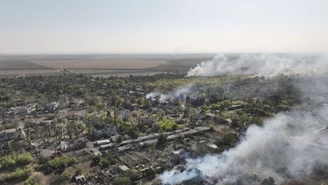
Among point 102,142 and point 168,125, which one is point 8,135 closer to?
point 102,142

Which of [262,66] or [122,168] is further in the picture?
[262,66]

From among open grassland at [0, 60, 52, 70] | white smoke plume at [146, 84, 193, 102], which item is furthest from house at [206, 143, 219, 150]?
open grassland at [0, 60, 52, 70]

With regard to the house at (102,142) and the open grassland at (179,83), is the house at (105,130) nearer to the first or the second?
the house at (102,142)

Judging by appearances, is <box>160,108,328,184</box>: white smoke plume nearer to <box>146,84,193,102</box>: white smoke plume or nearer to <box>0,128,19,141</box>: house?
<box>0,128,19,141</box>: house

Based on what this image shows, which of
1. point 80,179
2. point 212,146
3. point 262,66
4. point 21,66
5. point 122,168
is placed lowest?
point 21,66

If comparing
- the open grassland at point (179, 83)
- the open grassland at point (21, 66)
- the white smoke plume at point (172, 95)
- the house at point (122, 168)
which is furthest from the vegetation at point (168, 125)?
the open grassland at point (21, 66)

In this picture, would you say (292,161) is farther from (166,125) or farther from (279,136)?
(166,125)

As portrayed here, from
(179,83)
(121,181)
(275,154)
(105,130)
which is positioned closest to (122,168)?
(121,181)
